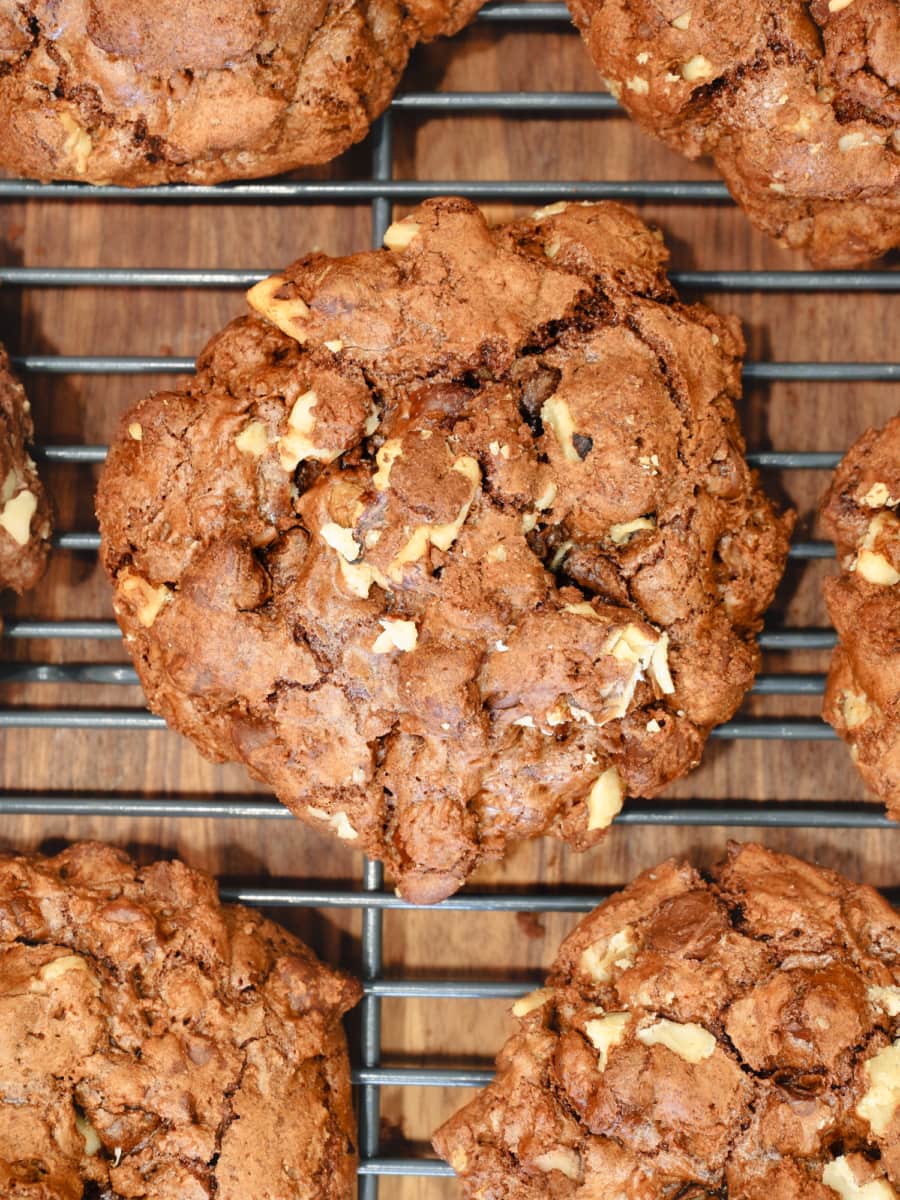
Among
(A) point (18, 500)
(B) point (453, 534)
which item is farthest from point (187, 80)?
(B) point (453, 534)

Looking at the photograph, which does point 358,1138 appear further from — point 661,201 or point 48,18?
point 48,18

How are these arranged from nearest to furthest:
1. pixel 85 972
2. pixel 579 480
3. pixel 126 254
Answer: pixel 579 480 → pixel 85 972 → pixel 126 254

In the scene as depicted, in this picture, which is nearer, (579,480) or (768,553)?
(579,480)

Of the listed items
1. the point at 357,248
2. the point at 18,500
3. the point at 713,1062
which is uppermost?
the point at 357,248

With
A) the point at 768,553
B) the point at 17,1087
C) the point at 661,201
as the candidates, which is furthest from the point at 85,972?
the point at 661,201

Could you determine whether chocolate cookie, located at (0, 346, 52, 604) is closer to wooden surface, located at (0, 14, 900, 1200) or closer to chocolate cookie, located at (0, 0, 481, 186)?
wooden surface, located at (0, 14, 900, 1200)

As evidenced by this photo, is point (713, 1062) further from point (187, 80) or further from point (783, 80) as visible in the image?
point (187, 80)

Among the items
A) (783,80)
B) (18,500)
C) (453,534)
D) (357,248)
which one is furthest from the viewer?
(357,248)

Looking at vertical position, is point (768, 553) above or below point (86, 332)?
below
